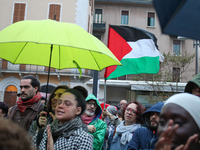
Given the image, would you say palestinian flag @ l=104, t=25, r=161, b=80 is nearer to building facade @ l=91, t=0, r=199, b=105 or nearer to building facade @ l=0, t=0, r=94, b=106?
building facade @ l=0, t=0, r=94, b=106

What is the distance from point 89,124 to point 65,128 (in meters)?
1.55

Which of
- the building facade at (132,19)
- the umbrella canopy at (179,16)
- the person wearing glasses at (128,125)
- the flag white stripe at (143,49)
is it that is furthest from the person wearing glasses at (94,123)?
the building facade at (132,19)

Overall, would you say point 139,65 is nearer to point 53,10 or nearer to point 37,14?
point 53,10

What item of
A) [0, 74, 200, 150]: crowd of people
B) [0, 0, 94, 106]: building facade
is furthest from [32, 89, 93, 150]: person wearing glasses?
[0, 0, 94, 106]: building facade

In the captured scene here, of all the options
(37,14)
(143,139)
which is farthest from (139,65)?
(37,14)

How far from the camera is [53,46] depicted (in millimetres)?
4223

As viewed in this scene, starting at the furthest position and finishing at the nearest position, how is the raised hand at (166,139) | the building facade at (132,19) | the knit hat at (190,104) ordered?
the building facade at (132,19), the knit hat at (190,104), the raised hand at (166,139)

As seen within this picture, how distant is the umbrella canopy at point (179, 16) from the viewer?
1606 mm

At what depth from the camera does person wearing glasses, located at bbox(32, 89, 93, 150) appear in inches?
105

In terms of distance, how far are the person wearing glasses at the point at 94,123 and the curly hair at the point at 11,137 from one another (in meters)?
3.00

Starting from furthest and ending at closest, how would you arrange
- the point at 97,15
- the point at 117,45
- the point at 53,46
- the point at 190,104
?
the point at 97,15 < the point at 117,45 < the point at 53,46 < the point at 190,104

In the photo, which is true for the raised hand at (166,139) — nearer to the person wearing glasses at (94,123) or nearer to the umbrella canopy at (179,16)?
the umbrella canopy at (179,16)

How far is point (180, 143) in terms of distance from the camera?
1512mm

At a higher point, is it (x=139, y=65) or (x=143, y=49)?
(x=143, y=49)
